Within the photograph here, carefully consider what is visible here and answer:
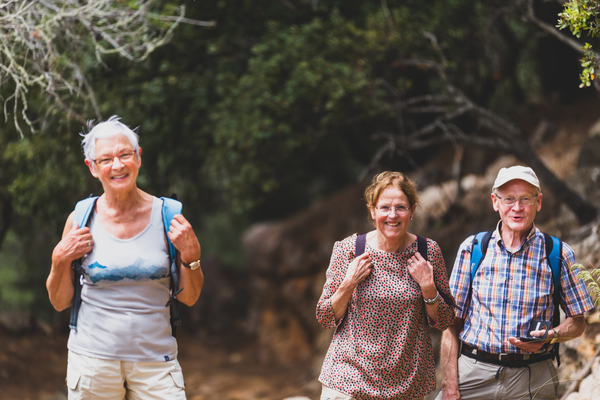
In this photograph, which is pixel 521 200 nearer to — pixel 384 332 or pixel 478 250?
pixel 478 250

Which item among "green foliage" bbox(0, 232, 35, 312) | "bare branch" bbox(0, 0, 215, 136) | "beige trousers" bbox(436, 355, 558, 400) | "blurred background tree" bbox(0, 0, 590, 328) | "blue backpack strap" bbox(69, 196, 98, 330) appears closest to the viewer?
"blue backpack strap" bbox(69, 196, 98, 330)

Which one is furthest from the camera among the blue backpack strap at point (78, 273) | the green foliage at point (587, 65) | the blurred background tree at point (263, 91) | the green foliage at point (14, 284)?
the green foliage at point (14, 284)

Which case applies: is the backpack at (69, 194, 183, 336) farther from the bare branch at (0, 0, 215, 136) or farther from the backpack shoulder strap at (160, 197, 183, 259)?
the bare branch at (0, 0, 215, 136)

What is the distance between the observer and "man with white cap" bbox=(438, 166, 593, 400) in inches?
105

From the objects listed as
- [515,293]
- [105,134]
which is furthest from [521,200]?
[105,134]

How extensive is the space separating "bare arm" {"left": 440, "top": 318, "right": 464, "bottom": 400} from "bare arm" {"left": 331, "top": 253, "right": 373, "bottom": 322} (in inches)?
23.5

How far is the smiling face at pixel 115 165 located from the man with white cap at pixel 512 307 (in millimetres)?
1613

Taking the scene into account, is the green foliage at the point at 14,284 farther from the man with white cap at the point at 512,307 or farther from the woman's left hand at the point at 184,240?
the man with white cap at the point at 512,307

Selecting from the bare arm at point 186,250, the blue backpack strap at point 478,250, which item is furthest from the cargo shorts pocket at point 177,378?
the blue backpack strap at point 478,250

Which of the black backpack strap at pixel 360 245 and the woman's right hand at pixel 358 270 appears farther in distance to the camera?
the black backpack strap at pixel 360 245

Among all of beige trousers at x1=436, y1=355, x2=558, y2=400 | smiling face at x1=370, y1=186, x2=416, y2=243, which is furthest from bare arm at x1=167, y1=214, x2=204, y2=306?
beige trousers at x1=436, y1=355, x2=558, y2=400

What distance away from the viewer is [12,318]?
32.7 feet

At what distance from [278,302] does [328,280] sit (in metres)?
8.60

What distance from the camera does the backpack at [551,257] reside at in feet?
8.80
